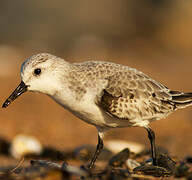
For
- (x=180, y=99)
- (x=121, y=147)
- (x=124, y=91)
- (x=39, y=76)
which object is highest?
(x=39, y=76)

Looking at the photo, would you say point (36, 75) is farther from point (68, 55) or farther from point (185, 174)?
point (68, 55)

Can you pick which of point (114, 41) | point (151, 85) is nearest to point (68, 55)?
point (114, 41)

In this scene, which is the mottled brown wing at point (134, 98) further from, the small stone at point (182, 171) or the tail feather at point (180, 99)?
the small stone at point (182, 171)

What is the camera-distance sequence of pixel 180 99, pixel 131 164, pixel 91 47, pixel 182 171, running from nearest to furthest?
pixel 182 171 → pixel 131 164 → pixel 180 99 → pixel 91 47

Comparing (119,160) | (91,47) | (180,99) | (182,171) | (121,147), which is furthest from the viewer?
(91,47)

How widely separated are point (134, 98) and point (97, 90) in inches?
22.8

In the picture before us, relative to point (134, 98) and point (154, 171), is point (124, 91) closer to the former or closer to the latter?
point (134, 98)

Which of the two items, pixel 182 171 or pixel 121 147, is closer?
pixel 182 171

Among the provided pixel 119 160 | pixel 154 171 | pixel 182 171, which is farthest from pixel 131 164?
pixel 182 171

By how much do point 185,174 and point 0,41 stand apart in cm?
2254

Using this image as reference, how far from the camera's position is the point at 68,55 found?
2112 cm

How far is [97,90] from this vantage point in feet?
16.9

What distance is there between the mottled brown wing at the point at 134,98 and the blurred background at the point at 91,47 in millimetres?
2199

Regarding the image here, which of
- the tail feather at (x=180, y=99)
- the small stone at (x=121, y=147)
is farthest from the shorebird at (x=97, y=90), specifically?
the small stone at (x=121, y=147)
